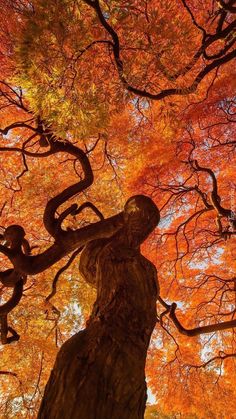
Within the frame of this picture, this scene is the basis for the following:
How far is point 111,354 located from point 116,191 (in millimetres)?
5018

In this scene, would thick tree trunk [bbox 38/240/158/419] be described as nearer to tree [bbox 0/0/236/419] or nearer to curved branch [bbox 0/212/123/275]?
tree [bbox 0/0/236/419]

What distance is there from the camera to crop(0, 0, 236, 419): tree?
2.62 metres

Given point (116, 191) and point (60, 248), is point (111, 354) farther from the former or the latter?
point (116, 191)

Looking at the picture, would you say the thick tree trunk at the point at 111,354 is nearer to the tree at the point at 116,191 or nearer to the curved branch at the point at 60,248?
the tree at the point at 116,191

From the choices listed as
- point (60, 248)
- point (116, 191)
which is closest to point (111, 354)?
point (60, 248)

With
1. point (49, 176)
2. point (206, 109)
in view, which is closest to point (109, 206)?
point (49, 176)

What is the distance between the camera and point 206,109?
6.43m

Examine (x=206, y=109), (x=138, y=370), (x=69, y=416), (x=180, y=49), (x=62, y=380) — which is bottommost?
(x=69, y=416)

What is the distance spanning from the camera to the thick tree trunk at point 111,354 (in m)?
2.30

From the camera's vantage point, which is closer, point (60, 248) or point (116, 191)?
point (60, 248)

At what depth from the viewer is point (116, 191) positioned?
7.34 meters

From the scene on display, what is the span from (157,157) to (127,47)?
388cm

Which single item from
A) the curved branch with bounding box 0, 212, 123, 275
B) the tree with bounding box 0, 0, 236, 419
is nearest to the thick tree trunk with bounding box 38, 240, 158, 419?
the tree with bounding box 0, 0, 236, 419

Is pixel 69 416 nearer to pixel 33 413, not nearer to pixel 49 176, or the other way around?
pixel 33 413
